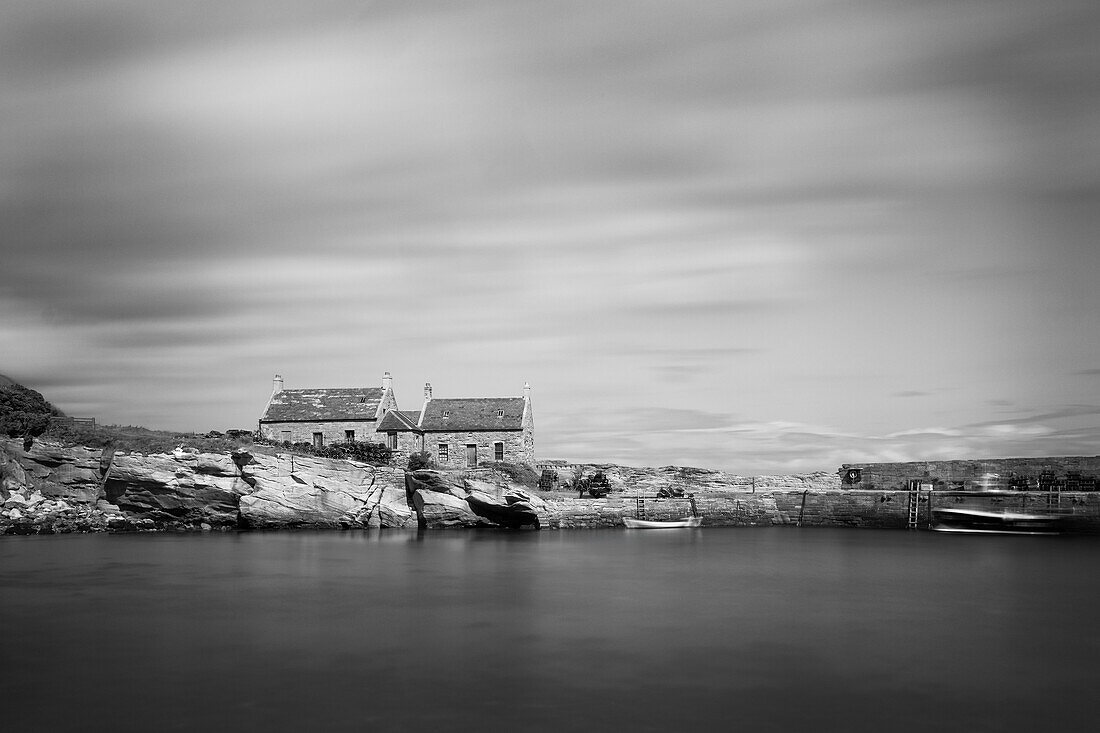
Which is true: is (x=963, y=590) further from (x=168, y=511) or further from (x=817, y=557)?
(x=168, y=511)

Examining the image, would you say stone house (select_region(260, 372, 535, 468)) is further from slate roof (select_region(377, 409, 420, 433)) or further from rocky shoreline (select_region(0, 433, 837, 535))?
rocky shoreline (select_region(0, 433, 837, 535))

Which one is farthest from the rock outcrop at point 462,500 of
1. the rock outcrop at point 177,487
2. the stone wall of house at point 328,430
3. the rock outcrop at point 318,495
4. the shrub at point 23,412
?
the shrub at point 23,412

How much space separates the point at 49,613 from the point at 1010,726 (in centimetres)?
2119

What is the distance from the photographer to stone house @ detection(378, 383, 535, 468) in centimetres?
5522

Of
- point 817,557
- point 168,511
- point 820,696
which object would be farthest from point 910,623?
point 168,511

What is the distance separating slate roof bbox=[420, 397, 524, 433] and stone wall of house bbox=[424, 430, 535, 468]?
0.38 m

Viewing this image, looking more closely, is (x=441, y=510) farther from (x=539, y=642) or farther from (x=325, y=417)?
(x=539, y=642)

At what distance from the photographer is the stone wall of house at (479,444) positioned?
55125mm

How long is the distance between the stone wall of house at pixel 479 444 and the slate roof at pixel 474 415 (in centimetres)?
38

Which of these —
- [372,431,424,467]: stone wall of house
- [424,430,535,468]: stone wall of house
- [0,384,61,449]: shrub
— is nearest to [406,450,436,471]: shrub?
[372,431,424,467]: stone wall of house

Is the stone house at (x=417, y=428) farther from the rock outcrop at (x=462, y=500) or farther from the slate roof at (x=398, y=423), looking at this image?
the rock outcrop at (x=462, y=500)

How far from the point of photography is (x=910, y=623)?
20031 millimetres

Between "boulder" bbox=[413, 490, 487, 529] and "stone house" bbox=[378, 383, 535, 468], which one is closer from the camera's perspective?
"boulder" bbox=[413, 490, 487, 529]

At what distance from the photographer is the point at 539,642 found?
17.6 meters
